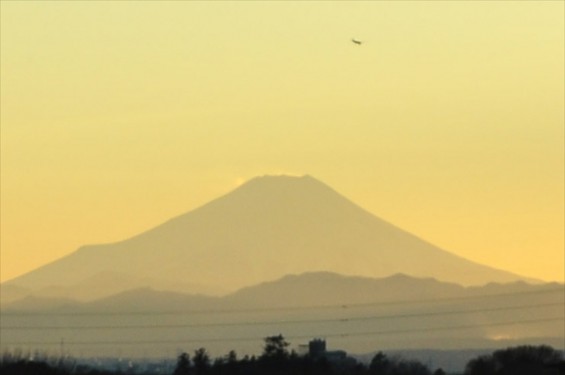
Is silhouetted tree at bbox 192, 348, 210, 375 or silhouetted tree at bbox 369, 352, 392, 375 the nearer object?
silhouetted tree at bbox 192, 348, 210, 375

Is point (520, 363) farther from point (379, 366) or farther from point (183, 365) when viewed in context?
point (183, 365)

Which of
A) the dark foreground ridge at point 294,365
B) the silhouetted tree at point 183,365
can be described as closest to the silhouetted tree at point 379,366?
the dark foreground ridge at point 294,365

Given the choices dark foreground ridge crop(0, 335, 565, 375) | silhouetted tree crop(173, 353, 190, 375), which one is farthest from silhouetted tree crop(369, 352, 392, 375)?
silhouetted tree crop(173, 353, 190, 375)

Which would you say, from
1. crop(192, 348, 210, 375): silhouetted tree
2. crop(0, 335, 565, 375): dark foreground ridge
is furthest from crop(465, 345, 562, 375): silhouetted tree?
crop(192, 348, 210, 375): silhouetted tree

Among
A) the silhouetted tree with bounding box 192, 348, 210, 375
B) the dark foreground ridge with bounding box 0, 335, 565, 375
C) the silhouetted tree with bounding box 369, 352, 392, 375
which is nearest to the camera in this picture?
the dark foreground ridge with bounding box 0, 335, 565, 375

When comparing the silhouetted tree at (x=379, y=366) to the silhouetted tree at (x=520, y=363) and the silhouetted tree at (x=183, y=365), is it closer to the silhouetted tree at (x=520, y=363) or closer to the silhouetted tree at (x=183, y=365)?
the silhouetted tree at (x=520, y=363)

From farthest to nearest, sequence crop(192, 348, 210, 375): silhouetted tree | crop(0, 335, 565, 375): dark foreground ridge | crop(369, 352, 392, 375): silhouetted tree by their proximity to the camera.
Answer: crop(369, 352, 392, 375): silhouetted tree
crop(192, 348, 210, 375): silhouetted tree
crop(0, 335, 565, 375): dark foreground ridge

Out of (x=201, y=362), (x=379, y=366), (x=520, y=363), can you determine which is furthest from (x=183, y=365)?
(x=520, y=363)

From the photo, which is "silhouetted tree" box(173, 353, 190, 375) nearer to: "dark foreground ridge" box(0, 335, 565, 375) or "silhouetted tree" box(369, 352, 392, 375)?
"dark foreground ridge" box(0, 335, 565, 375)
